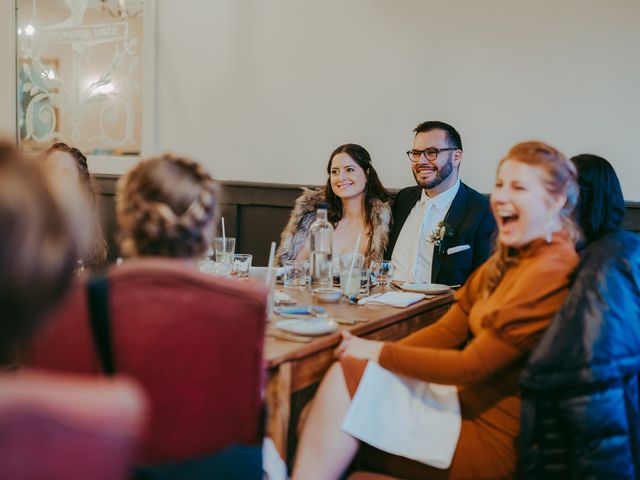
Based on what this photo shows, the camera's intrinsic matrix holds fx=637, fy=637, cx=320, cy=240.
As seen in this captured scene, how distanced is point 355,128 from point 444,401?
7.99 ft

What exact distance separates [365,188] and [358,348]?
5.70 ft

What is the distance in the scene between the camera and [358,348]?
1.88m

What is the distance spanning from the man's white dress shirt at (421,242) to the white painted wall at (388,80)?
1.41ft

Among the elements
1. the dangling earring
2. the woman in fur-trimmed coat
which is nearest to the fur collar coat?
the woman in fur-trimmed coat

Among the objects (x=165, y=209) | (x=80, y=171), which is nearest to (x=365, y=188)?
(x=80, y=171)

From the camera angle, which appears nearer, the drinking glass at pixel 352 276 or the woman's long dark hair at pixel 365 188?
the drinking glass at pixel 352 276

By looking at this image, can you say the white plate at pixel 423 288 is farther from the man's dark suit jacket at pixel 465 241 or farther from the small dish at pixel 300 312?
the small dish at pixel 300 312

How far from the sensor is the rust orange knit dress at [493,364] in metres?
1.67

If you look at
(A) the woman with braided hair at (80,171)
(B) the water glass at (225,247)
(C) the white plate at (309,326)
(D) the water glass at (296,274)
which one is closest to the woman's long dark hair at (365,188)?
(D) the water glass at (296,274)

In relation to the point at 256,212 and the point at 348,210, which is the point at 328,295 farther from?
→ the point at 256,212

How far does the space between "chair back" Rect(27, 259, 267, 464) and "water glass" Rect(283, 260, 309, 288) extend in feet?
→ 5.14

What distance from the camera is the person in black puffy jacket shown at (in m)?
1.54

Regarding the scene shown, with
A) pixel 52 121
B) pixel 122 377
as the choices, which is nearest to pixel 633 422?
pixel 122 377

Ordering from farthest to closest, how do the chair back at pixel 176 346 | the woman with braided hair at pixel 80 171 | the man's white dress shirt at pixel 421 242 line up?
the man's white dress shirt at pixel 421 242 < the woman with braided hair at pixel 80 171 < the chair back at pixel 176 346
